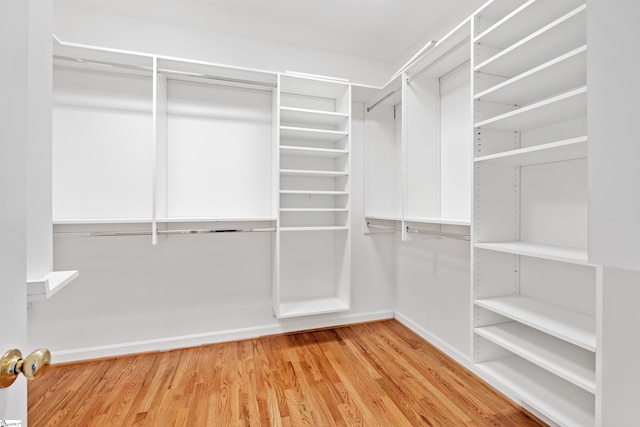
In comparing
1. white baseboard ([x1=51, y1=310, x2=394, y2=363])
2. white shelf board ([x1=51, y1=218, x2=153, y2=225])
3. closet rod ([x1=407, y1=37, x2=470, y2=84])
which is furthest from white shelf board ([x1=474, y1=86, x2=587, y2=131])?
white shelf board ([x1=51, y1=218, x2=153, y2=225])

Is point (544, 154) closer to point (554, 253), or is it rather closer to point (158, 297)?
point (554, 253)

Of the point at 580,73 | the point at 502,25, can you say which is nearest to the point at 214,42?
the point at 502,25

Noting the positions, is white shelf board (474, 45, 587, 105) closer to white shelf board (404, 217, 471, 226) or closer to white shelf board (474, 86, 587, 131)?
white shelf board (474, 86, 587, 131)

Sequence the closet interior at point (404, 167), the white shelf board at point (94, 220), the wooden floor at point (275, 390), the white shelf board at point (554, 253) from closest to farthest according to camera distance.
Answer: the white shelf board at point (554, 253) < the closet interior at point (404, 167) < the wooden floor at point (275, 390) < the white shelf board at point (94, 220)

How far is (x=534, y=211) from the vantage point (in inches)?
67.3

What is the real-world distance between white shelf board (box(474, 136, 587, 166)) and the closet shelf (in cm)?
121

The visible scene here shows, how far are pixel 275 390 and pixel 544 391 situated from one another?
1.49 metres

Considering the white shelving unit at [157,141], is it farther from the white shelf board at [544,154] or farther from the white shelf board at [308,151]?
the white shelf board at [544,154]

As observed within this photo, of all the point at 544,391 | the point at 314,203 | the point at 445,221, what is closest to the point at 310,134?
the point at 314,203

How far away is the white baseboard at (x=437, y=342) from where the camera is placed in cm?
214

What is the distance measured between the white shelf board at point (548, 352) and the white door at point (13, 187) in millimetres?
1819

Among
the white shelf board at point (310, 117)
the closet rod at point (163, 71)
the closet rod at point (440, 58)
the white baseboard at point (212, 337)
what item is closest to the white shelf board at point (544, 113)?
the closet rod at point (440, 58)

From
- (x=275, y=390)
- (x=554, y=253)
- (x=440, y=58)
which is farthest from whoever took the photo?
(x=440, y=58)

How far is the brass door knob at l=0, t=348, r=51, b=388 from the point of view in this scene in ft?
1.62
